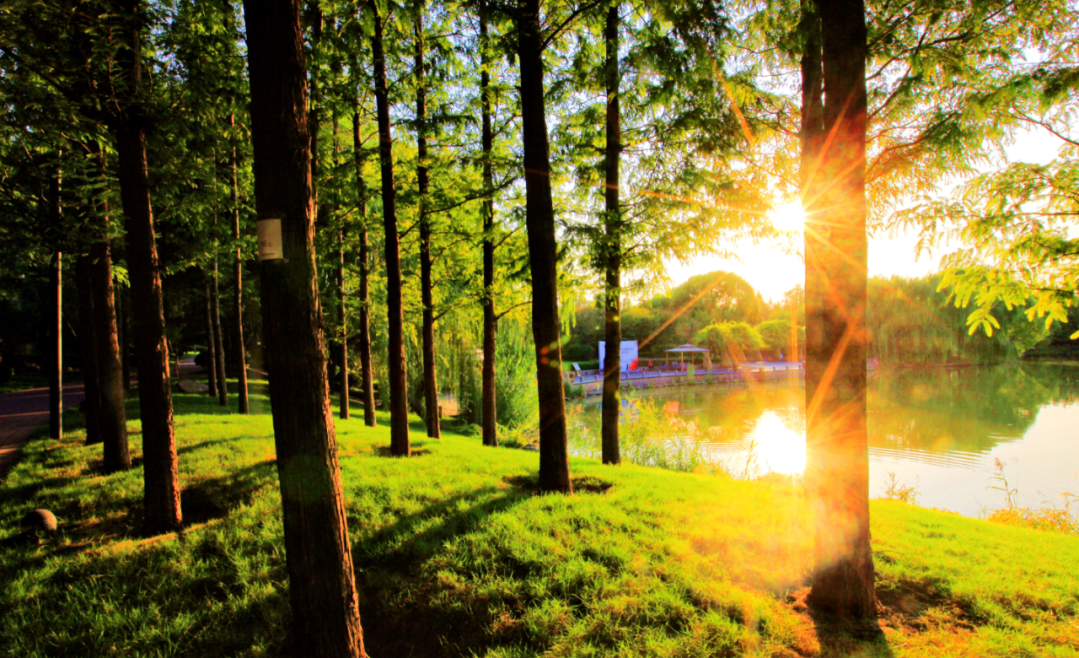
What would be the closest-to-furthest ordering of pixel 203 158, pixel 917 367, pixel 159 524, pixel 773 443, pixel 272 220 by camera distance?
pixel 272 220, pixel 159 524, pixel 203 158, pixel 773 443, pixel 917 367

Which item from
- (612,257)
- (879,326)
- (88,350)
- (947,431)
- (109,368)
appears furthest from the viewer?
(879,326)

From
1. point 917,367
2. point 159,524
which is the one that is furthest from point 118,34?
point 917,367

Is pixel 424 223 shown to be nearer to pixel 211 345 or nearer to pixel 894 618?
pixel 894 618

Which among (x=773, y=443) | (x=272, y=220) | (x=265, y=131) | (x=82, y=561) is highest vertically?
(x=265, y=131)

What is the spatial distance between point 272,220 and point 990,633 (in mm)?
4981

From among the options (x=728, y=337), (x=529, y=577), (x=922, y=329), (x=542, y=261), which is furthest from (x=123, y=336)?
(x=728, y=337)

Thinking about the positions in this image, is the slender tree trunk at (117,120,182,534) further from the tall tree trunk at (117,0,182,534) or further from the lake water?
the lake water

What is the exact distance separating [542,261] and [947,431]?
60.1 ft

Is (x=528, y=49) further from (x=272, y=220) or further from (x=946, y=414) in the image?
(x=946, y=414)

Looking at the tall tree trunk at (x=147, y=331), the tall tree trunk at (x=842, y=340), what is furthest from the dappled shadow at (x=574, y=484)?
the tall tree trunk at (x=147, y=331)

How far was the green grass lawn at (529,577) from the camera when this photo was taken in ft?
10.0

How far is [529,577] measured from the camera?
369 cm

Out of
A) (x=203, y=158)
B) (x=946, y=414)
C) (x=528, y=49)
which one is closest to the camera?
(x=528, y=49)

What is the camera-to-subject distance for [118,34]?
15.7 feet
